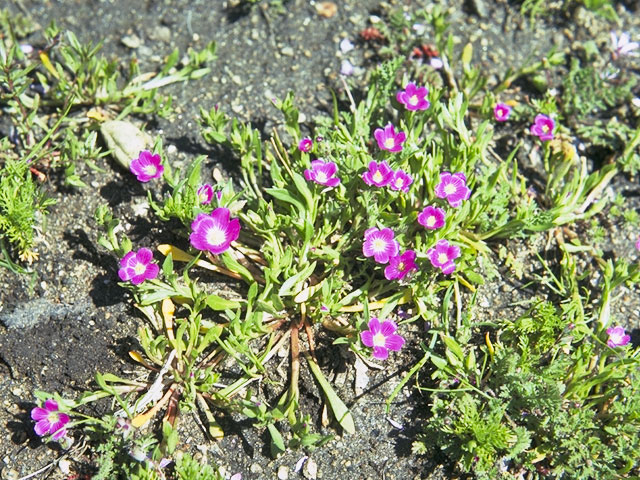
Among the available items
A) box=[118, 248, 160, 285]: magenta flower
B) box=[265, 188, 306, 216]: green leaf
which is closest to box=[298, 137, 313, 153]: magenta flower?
box=[265, 188, 306, 216]: green leaf

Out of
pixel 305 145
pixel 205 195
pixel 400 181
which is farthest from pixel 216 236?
pixel 400 181

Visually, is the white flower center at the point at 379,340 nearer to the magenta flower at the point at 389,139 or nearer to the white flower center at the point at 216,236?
the white flower center at the point at 216,236

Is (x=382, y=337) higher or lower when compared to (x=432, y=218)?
lower

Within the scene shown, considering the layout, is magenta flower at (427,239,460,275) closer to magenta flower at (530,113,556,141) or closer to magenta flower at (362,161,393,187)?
magenta flower at (362,161,393,187)

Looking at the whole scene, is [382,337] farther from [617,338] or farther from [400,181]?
[617,338]

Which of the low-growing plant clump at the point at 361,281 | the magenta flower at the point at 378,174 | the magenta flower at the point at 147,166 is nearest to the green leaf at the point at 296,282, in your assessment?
the low-growing plant clump at the point at 361,281

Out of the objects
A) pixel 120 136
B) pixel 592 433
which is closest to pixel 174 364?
pixel 120 136
